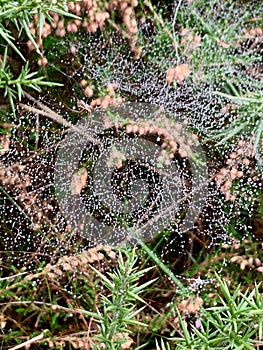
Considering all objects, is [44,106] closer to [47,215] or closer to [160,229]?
[47,215]

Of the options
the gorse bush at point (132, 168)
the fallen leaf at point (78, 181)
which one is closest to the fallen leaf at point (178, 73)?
the gorse bush at point (132, 168)

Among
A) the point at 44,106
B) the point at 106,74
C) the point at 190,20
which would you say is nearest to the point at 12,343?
the point at 44,106

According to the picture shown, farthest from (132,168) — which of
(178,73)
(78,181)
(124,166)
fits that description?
(178,73)

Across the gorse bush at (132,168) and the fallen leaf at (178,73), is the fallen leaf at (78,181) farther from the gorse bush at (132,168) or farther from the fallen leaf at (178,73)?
the fallen leaf at (178,73)

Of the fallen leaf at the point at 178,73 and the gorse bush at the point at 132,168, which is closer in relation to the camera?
the gorse bush at the point at 132,168

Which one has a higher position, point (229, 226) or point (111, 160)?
point (111, 160)

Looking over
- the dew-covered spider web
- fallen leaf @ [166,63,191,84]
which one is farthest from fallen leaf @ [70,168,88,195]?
fallen leaf @ [166,63,191,84]

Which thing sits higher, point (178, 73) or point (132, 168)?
point (178, 73)

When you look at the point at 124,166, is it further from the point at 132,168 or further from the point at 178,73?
the point at 178,73

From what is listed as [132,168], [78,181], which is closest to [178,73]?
[132,168]

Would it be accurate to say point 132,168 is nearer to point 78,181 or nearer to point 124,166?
point 124,166

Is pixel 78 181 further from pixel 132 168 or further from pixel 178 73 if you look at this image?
pixel 178 73
